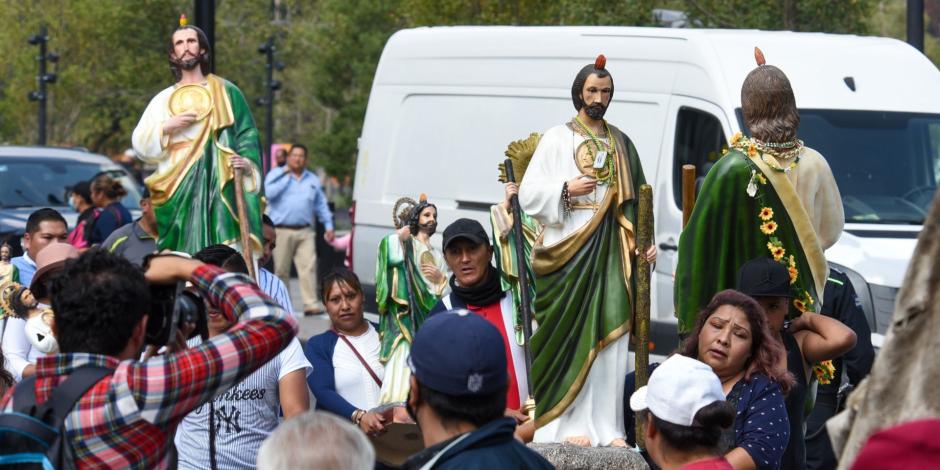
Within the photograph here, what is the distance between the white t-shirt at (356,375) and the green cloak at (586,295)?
76 cm

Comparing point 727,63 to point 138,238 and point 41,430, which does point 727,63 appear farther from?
point 41,430

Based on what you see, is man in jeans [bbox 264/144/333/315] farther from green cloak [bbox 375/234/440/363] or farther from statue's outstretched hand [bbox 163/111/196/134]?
statue's outstretched hand [bbox 163/111/196/134]

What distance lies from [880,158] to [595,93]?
438cm

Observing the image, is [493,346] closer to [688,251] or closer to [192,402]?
[192,402]

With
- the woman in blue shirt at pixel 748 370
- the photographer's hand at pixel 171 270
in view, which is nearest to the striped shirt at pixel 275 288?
the woman in blue shirt at pixel 748 370

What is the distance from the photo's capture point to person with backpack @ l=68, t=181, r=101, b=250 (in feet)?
42.8

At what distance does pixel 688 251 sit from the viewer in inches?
272

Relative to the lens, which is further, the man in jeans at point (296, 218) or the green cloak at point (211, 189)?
the man in jeans at point (296, 218)

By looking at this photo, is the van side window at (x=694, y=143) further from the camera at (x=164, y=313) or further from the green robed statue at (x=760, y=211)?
the camera at (x=164, y=313)

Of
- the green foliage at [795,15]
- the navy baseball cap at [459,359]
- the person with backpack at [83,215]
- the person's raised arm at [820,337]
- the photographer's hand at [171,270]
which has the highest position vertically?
the green foliage at [795,15]

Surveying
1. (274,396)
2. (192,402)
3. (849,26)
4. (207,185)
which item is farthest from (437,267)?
(849,26)

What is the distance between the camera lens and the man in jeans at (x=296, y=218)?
19047 millimetres

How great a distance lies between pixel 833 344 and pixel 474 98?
733cm

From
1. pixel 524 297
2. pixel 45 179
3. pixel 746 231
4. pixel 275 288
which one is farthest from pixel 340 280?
pixel 45 179
